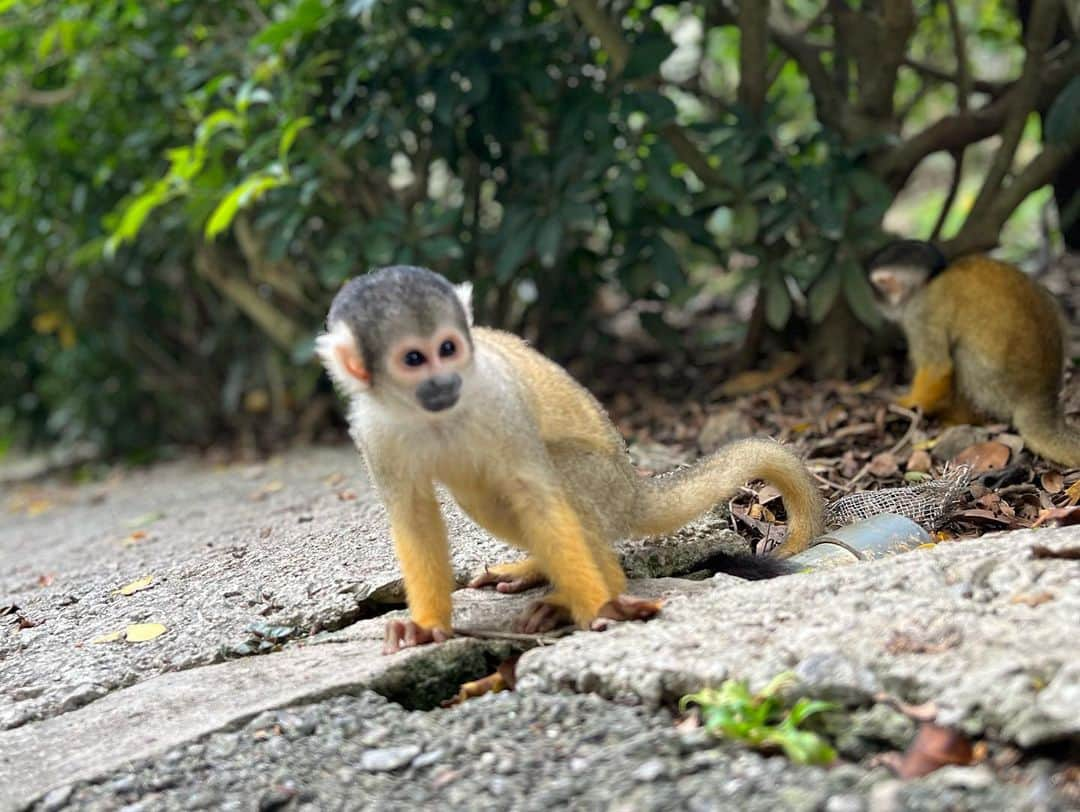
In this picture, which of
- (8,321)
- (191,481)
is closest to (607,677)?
(191,481)

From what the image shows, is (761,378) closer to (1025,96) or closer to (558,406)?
(1025,96)

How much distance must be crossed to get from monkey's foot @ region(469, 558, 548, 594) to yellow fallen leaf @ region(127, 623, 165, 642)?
851 millimetres

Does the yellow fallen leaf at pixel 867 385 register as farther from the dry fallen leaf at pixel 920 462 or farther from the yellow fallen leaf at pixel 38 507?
the yellow fallen leaf at pixel 38 507

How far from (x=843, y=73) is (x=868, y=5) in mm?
346

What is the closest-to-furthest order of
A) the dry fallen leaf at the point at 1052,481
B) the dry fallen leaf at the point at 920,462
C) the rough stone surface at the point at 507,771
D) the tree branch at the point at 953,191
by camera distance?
the rough stone surface at the point at 507,771 → the dry fallen leaf at the point at 1052,481 → the dry fallen leaf at the point at 920,462 → the tree branch at the point at 953,191

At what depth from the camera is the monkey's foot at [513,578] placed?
10.8 feet

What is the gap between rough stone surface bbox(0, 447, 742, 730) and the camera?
9.86ft

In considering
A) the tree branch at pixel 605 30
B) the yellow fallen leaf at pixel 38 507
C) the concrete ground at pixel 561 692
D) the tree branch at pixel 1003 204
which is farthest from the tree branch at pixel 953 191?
the yellow fallen leaf at pixel 38 507

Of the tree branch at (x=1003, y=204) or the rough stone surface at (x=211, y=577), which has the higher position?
the tree branch at (x=1003, y=204)

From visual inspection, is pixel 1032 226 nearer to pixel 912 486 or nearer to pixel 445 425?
pixel 912 486

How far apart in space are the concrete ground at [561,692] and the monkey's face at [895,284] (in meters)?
2.15

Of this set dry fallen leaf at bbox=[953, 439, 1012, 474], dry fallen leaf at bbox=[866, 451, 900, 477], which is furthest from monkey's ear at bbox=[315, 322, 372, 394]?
dry fallen leaf at bbox=[953, 439, 1012, 474]

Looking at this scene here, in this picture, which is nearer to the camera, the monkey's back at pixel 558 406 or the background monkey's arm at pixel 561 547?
the background monkey's arm at pixel 561 547

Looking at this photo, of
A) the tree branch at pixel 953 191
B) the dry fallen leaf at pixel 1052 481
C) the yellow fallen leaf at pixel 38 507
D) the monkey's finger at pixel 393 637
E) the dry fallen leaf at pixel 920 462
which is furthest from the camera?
the yellow fallen leaf at pixel 38 507
